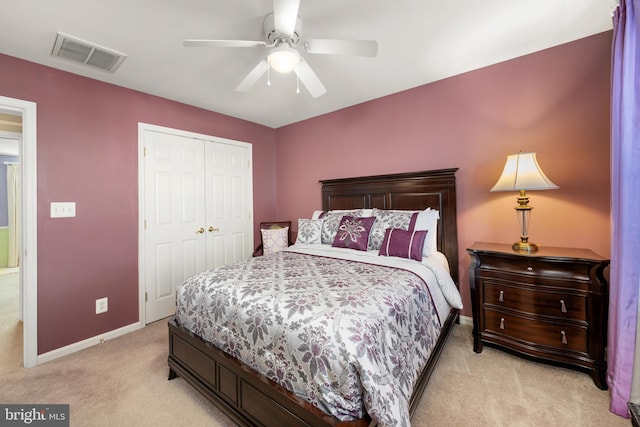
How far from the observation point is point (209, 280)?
180 centimetres

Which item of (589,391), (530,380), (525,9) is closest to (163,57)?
(525,9)

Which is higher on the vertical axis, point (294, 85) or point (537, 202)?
point (294, 85)

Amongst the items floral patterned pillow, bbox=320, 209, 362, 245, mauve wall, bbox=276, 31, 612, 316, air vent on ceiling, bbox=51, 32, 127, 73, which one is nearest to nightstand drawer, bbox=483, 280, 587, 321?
mauve wall, bbox=276, 31, 612, 316

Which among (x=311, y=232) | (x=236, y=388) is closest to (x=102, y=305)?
(x=236, y=388)

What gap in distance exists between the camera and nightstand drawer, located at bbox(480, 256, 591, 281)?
5.95 ft

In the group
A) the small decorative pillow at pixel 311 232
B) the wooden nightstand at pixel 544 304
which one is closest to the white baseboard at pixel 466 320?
the wooden nightstand at pixel 544 304

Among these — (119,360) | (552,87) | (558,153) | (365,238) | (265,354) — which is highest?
(552,87)

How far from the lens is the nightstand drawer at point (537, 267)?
5.95 feet

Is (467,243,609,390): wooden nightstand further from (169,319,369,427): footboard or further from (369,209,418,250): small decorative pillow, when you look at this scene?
(169,319,369,427): footboard

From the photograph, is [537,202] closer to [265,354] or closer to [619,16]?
[619,16]

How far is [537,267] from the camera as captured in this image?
6.37 feet

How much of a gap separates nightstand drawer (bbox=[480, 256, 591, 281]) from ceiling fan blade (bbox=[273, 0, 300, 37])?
219 cm

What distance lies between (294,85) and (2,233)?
6740 millimetres

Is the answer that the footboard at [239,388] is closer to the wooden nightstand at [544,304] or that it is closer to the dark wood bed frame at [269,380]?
the dark wood bed frame at [269,380]
